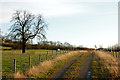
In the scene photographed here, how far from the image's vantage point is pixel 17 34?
38312mm

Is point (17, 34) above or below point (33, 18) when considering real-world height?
below

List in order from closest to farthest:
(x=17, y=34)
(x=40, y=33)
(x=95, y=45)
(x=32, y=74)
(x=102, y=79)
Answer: (x=102, y=79) → (x=32, y=74) → (x=17, y=34) → (x=40, y=33) → (x=95, y=45)

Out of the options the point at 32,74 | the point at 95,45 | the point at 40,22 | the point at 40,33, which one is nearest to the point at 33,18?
the point at 40,22

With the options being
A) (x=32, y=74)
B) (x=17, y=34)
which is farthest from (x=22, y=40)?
(x=32, y=74)

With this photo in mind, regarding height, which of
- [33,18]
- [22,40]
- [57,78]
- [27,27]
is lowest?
[57,78]

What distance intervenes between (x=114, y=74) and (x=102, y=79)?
1087 millimetres

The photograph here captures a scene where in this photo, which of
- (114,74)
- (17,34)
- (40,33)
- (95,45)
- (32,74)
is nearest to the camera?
(114,74)

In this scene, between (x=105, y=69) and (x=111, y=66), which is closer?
(x=105, y=69)

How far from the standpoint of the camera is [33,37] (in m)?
40.1

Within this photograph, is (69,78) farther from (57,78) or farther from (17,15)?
(17,15)

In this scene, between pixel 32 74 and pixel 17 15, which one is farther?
pixel 17 15

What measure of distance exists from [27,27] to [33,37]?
341 cm

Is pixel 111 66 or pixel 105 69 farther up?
pixel 111 66

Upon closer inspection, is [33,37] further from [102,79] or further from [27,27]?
[102,79]
